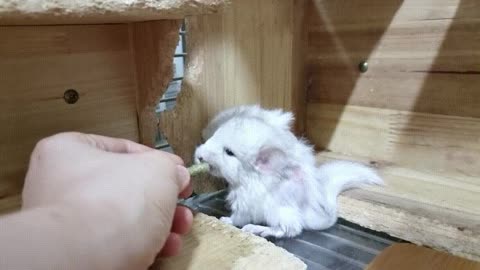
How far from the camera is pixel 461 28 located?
0.98 metres

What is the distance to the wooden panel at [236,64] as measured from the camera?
A: 99cm

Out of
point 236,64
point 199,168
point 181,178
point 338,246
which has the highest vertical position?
point 236,64

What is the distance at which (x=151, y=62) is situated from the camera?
0.77 meters

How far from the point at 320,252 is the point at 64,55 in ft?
1.81

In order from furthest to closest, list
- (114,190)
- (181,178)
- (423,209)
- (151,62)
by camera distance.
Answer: (423,209)
(151,62)
(181,178)
(114,190)

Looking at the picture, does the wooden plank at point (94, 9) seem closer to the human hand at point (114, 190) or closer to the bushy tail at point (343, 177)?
the human hand at point (114, 190)

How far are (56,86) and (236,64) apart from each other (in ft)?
1.53

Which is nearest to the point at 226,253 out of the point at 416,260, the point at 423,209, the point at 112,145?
the point at 112,145

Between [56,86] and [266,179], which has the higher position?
[56,86]

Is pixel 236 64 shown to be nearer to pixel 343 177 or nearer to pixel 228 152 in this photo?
pixel 228 152

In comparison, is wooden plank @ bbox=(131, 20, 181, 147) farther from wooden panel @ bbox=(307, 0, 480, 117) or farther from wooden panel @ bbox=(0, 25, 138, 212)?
wooden panel @ bbox=(307, 0, 480, 117)

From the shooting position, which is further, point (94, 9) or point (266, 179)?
point (266, 179)

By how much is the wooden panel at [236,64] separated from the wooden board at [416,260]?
0.46 metres

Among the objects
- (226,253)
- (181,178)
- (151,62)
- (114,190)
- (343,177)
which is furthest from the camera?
(343,177)
